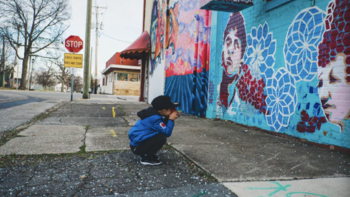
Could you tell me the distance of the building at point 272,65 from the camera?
145 inches

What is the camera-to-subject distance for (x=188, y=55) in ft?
27.0

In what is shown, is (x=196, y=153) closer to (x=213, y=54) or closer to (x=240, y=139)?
(x=240, y=139)

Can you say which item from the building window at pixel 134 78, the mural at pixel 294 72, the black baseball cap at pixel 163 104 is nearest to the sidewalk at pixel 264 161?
the mural at pixel 294 72

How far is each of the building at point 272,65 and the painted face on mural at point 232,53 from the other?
0.08ft

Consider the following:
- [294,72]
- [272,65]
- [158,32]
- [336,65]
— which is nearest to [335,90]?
[336,65]

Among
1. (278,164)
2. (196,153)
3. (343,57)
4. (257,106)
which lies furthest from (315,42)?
(196,153)

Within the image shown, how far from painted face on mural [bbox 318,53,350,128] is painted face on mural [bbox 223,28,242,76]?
2279 mm

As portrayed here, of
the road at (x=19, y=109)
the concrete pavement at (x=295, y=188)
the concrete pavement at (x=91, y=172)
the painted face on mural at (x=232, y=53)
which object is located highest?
the painted face on mural at (x=232, y=53)

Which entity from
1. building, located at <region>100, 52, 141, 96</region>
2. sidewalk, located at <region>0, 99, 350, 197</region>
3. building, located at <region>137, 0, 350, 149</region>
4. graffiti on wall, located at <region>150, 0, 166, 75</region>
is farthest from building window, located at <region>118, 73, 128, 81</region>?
sidewalk, located at <region>0, 99, 350, 197</region>

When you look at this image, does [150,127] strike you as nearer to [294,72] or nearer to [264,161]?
[264,161]

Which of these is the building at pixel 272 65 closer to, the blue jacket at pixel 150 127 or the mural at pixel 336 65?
the mural at pixel 336 65

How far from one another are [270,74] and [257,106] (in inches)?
28.8

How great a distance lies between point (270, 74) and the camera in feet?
16.2

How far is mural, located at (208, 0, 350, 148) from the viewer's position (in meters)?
3.62
